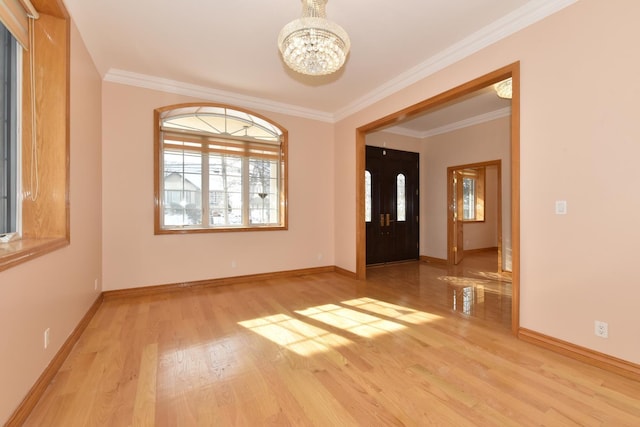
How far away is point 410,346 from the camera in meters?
2.38

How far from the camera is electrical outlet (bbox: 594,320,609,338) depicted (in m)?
2.03

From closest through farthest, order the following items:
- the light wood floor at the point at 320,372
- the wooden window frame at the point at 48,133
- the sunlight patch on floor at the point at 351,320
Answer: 1. the light wood floor at the point at 320,372
2. the wooden window frame at the point at 48,133
3. the sunlight patch on floor at the point at 351,320

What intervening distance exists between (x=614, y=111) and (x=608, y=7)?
775 mm

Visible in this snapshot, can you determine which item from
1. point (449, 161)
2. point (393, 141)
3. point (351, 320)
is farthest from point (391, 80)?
point (351, 320)

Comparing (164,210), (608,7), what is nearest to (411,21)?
(608,7)

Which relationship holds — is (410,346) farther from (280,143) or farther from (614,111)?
(280,143)

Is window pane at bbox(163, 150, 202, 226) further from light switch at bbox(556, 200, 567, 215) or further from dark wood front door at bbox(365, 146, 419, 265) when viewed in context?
light switch at bbox(556, 200, 567, 215)

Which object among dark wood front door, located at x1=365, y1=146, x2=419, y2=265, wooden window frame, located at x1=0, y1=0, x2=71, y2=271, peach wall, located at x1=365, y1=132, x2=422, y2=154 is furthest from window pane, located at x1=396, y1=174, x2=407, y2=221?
wooden window frame, located at x1=0, y1=0, x2=71, y2=271

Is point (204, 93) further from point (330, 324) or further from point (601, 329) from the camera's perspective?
point (601, 329)

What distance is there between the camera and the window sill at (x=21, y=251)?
1.39 m

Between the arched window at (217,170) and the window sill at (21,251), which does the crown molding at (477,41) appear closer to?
the arched window at (217,170)

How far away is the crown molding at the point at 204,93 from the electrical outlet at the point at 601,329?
4540 millimetres

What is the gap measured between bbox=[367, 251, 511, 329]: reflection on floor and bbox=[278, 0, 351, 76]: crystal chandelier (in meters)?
2.99

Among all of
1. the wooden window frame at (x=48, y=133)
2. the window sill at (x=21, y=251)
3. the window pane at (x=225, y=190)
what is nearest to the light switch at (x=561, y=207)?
the window sill at (x=21, y=251)
